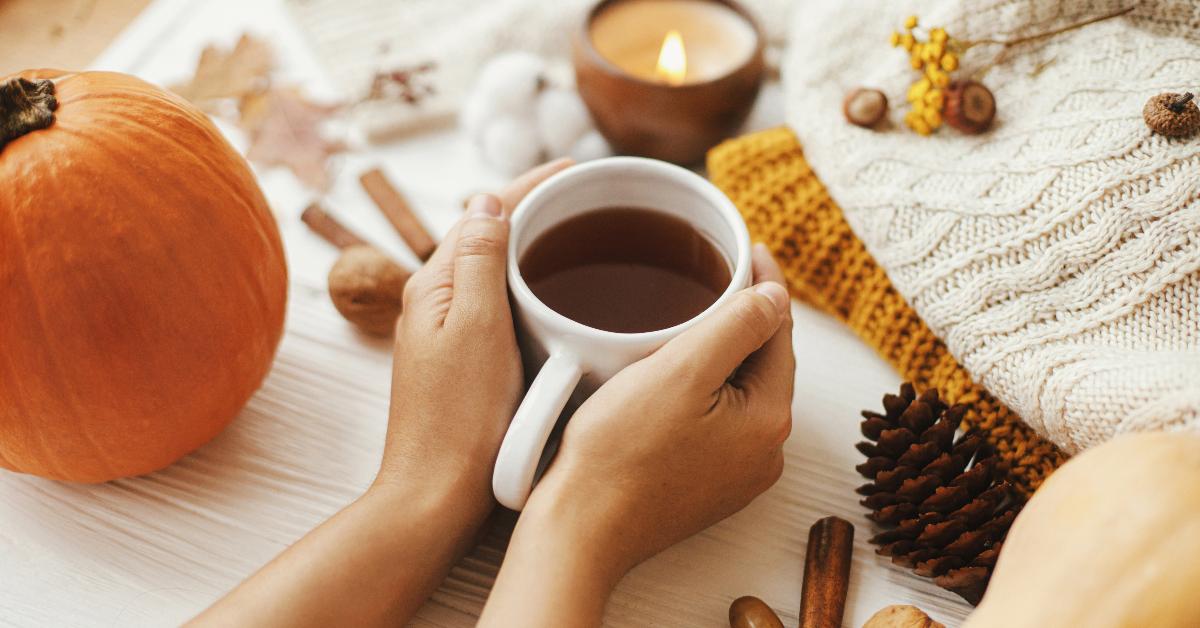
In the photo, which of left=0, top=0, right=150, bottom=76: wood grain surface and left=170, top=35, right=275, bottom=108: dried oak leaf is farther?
left=0, top=0, right=150, bottom=76: wood grain surface

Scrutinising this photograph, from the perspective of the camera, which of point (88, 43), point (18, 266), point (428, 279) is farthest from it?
point (88, 43)

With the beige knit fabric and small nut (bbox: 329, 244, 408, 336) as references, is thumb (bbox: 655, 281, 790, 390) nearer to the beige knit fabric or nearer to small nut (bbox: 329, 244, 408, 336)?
the beige knit fabric

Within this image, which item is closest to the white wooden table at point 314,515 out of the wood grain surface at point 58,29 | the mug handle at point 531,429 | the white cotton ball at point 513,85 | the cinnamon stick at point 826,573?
the cinnamon stick at point 826,573

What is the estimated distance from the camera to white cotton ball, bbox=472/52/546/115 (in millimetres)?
958

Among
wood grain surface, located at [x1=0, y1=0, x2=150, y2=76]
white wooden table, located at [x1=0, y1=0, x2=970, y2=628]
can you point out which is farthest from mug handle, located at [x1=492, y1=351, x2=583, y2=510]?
wood grain surface, located at [x1=0, y1=0, x2=150, y2=76]

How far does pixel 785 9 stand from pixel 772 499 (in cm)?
62

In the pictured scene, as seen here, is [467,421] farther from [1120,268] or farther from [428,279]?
[1120,268]

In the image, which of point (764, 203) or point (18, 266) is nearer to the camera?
point (18, 266)

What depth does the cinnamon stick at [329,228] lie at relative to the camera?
2.96 feet

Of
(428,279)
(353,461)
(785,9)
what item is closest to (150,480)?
(353,461)

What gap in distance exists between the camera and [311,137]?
0.98 m

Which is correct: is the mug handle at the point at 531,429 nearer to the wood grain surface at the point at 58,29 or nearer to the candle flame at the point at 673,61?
the candle flame at the point at 673,61

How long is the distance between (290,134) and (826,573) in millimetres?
737

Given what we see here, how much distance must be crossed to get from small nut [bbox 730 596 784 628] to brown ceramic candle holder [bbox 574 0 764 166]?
0.49m
